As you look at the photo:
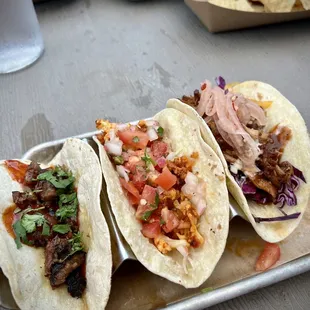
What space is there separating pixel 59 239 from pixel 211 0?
283 centimetres

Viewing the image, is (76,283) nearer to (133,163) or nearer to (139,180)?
(139,180)

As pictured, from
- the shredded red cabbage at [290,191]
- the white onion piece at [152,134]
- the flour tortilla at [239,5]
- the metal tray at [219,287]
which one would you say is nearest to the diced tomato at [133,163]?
the white onion piece at [152,134]

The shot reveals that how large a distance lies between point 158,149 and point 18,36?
2.35 meters

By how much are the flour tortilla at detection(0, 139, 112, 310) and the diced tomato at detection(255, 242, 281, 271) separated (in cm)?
79

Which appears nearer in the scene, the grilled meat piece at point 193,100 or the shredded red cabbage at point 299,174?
the shredded red cabbage at point 299,174

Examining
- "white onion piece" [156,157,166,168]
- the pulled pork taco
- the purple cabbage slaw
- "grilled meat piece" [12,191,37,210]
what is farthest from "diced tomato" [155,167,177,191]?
"grilled meat piece" [12,191,37,210]

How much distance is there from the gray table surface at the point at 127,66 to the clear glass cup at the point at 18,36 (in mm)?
127

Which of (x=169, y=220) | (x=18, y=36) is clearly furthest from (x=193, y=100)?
(x=18, y=36)

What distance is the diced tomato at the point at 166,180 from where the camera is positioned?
6.93 ft

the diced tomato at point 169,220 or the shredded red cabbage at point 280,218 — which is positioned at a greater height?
the diced tomato at point 169,220

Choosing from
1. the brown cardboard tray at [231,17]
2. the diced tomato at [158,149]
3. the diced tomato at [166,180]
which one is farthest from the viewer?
the brown cardboard tray at [231,17]

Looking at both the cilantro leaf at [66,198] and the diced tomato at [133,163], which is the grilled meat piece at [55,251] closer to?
the cilantro leaf at [66,198]

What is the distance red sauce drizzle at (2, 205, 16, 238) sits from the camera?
203 cm

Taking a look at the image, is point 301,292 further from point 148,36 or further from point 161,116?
point 148,36
